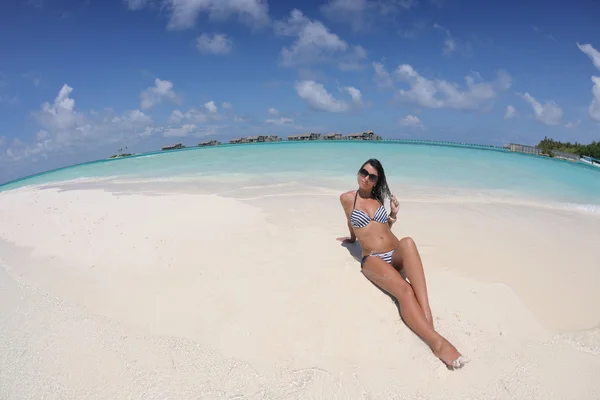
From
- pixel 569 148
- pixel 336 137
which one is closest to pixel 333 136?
pixel 336 137

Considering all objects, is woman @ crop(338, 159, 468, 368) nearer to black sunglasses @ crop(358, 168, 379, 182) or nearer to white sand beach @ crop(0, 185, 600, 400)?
black sunglasses @ crop(358, 168, 379, 182)

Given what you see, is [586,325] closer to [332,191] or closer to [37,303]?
[37,303]

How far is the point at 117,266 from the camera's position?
4.04 meters

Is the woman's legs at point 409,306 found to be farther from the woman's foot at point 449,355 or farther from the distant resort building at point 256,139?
the distant resort building at point 256,139

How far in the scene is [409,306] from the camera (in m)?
2.79

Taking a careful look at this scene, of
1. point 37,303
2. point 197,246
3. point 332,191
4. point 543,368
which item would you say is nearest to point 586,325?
point 543,368

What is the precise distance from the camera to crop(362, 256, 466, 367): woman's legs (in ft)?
7.89

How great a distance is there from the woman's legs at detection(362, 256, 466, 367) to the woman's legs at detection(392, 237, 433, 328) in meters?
0.06

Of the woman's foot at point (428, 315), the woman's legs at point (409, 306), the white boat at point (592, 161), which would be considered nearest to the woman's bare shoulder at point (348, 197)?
the woman's legs at point (409, 306)

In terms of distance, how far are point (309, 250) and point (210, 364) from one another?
207cm

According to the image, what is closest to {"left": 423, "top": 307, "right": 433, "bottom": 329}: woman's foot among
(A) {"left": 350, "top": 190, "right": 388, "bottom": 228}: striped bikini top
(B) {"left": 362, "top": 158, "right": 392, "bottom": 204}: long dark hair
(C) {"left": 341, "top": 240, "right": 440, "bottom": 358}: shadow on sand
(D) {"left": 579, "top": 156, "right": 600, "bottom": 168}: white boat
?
(C) {"left": 341, "top": 240, "right": 440, "bottom": 358}: shadow on sand

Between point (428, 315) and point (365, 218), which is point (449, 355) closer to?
point (428, 315)

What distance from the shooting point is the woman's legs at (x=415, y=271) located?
2848 millimetres

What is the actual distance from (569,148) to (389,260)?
38.4 metres
